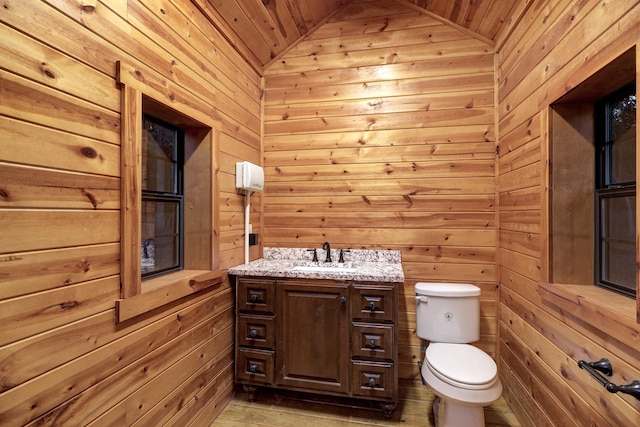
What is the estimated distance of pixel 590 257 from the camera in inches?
60.2

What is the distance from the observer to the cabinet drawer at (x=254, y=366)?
6.84 ft

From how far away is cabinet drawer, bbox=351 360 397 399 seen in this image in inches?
75.9

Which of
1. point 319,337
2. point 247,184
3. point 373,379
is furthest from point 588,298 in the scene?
point 247,184

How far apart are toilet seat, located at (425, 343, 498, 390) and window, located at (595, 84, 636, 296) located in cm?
72

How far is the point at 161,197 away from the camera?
178 centimetres

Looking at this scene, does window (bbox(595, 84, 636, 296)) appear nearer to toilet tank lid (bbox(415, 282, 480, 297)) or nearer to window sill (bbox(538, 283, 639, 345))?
window sill (bbox(538, 283, 639, 345))

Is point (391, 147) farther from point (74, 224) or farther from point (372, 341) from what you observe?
point (74, 224)

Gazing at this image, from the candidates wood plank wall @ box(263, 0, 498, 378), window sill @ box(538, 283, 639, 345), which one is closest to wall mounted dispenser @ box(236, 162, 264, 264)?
wood plank wall @ box(263, 0, 498, 378)

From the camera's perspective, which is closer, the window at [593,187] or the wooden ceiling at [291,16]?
the window at [593,187]

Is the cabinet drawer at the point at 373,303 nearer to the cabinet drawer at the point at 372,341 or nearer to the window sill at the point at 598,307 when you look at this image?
the cabinet drawer at the point at 372,341

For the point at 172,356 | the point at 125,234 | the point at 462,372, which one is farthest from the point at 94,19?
the point at 462,372

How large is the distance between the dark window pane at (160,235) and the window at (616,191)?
2366mm

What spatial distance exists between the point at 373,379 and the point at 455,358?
544mm

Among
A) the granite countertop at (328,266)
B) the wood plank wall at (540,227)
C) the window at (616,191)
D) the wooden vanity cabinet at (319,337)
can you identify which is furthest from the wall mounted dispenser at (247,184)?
the window at (616,191)
